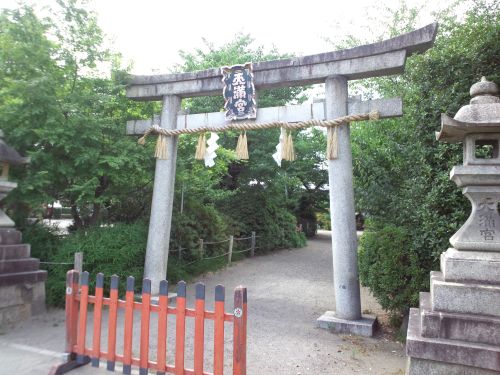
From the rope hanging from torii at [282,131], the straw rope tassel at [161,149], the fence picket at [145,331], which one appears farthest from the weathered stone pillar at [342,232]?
the straw rope tassel at [161,149]

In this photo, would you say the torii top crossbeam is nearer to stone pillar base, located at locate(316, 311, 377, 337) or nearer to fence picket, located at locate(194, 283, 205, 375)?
stone pillar base, located at locate(316, 311, 377, 337)

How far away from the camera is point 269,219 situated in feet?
53.2

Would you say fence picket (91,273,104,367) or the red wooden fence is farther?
fence picket (91,273,104,367)

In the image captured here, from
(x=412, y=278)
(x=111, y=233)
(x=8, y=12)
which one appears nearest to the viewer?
(x=412, y=278)

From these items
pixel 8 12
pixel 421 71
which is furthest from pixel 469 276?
pixel 8 12

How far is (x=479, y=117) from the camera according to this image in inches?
148

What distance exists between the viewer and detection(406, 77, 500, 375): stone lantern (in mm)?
3441

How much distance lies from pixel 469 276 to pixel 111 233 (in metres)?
6.63

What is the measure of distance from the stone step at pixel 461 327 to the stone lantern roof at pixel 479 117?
6.24ft

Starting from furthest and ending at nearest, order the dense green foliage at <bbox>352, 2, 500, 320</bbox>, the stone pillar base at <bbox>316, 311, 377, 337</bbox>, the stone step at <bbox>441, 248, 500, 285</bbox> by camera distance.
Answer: the stone pillar base at <bbox>316, 311, 377, 337</bbox> → the dense green foliage at <bbox>352, 2, 500, 320</bbox> → the stone step at <bbox>441, 248, 500, 285</bbox>

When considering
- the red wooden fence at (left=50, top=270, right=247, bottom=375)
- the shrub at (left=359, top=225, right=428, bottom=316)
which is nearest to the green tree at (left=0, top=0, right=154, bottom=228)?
the red wooden fence at (left=50, top=270, right=247, bottom=375)

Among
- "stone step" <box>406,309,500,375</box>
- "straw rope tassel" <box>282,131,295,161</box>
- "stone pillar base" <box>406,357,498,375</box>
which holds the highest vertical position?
"straw rope tassel" <box>282,131,295,161</box>

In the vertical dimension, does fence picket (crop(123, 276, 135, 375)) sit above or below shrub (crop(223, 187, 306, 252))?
below

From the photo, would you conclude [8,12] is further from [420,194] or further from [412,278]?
[412,278]
